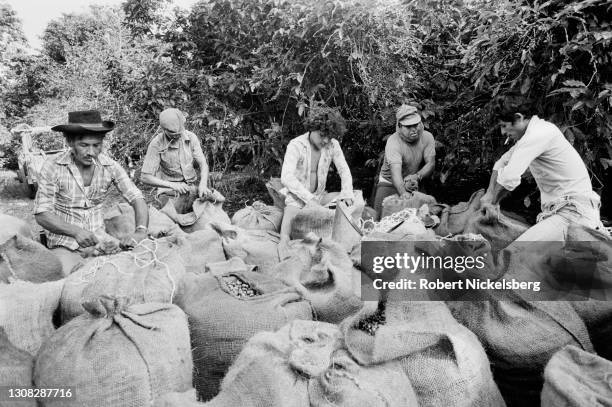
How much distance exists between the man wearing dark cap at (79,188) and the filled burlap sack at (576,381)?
228 centimetres

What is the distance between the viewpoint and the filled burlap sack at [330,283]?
2.31 metres

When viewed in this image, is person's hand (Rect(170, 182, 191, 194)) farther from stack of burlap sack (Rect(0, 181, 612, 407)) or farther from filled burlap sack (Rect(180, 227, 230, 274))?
stack of burlap sack (Rect(0, 181, 612, 407))

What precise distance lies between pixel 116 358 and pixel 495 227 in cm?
254

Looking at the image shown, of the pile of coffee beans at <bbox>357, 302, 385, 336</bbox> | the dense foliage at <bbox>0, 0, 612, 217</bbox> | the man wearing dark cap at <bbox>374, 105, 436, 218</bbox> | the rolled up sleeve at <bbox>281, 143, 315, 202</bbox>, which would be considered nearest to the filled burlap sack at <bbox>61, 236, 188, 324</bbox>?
the pile of coffee beans at <bbox>357, 302, 385, 336</bbox>

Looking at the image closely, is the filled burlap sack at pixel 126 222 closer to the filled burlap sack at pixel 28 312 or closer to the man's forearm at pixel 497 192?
the filled burlap sack at pixel 28 312

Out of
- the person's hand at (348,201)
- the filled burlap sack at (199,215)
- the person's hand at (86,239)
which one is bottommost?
the filled burlap sack at (199,215)

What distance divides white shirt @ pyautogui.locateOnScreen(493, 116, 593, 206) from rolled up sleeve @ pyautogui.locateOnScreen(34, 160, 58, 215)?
113 inches

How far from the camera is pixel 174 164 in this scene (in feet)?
15.2

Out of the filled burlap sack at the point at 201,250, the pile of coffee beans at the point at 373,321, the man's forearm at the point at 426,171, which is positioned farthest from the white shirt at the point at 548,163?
the filled burlap sack at the point at 201,250

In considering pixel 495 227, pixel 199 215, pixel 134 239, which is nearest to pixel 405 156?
pixel 495 227

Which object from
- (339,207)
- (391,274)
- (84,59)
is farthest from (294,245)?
(84,59)

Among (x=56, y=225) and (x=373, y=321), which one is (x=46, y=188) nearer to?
(x=56, y=225)

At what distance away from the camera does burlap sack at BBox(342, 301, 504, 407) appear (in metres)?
1.73

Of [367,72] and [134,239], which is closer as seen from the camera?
[134,239]
